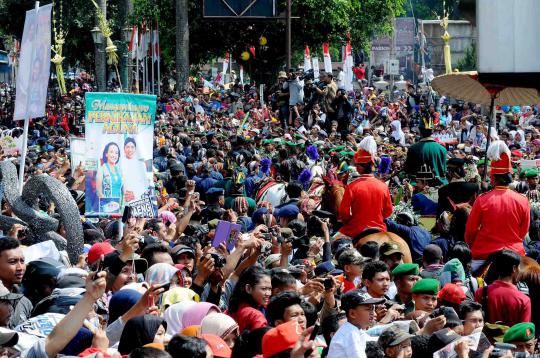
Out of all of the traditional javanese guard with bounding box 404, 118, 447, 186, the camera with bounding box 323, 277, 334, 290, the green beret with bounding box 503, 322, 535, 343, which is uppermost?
the traditional javanese guard with bounding box 404, 118, 447, 186

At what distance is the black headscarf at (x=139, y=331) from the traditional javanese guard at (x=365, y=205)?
5.42 meters

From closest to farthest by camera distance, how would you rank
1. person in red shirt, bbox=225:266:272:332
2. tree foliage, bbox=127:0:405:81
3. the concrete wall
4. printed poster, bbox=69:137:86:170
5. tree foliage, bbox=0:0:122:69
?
1. person in red shirt, bbox=225:266:272:332
2. printed poster, bbox=69:137:86:170
3. tree foliage, bbox=127:0:405:81
4. tree foliage, bbox=0:0:122:69
5. the concrete wall

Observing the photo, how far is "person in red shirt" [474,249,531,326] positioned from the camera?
8.54 metres

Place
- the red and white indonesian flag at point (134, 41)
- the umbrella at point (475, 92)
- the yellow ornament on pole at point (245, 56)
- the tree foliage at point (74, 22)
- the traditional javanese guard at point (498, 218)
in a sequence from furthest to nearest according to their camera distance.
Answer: the tree foliage at point (74, 22), the yellow ornament on pole at point (245, 56), the red and white indonesian flag at point (134, 41), the umbrella at point (475, 92), the traditional javanese guard at point (498, 218)

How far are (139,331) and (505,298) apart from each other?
331 cm

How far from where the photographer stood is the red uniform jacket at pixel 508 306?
854 cm

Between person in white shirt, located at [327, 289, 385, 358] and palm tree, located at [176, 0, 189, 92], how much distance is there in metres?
36.3

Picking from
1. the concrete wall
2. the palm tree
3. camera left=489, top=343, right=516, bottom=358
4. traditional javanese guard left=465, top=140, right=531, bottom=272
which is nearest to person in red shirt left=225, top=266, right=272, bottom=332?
camera left=489, top=343, right=516, bottom=358

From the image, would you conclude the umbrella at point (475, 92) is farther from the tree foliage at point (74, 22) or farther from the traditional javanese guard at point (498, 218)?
the tree foliage at point (74, 22)

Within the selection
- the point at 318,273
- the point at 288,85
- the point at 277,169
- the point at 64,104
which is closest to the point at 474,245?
the point at 318,273

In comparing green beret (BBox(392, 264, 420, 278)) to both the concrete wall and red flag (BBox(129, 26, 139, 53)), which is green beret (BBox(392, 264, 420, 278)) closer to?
red flag (BBox(129, 26, 139, 53))

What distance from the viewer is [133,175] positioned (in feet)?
36.3

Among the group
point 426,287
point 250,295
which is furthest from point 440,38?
point 250,295

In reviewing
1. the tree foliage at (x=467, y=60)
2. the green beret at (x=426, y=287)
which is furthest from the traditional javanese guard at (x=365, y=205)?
the tree foliage at (x=467, y=60)
